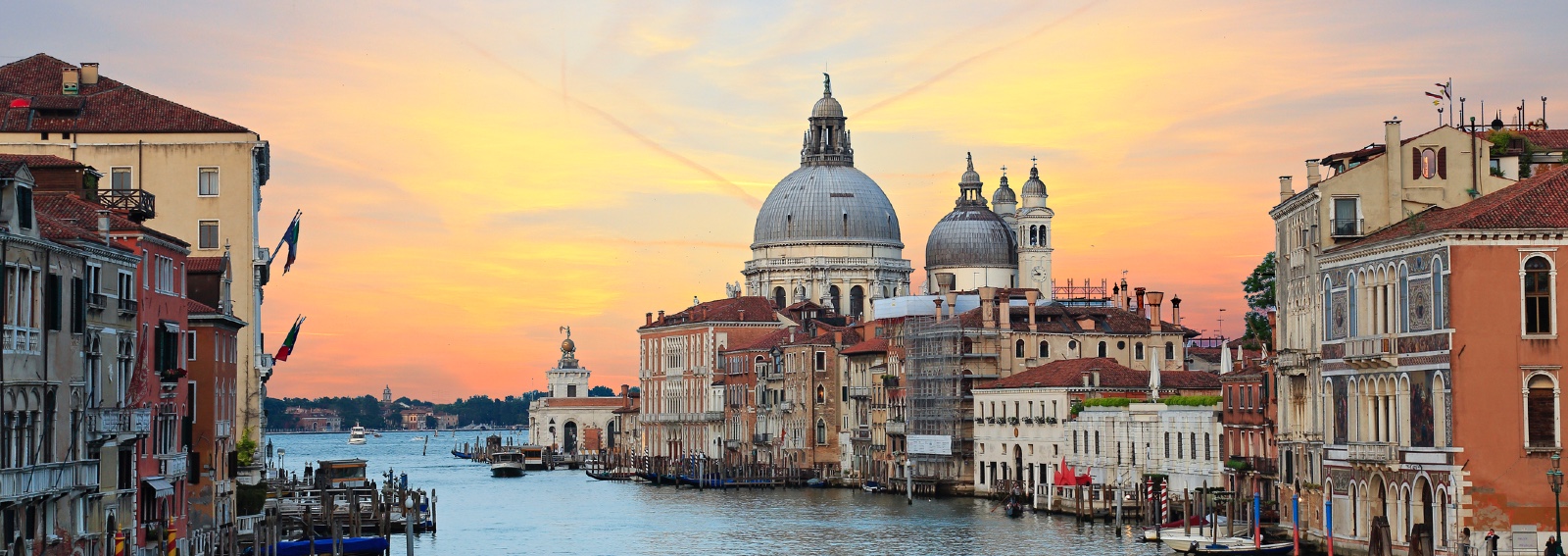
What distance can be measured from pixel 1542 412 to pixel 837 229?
88048 millimetres

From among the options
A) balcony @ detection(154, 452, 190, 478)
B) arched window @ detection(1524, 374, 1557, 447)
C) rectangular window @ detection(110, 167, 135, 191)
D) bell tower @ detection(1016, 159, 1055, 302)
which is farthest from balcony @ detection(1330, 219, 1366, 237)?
bell tower @ detection(1016, 159, 1055, 302)

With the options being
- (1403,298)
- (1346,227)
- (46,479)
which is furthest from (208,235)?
(1403,298)

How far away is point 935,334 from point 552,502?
1483 centimetres

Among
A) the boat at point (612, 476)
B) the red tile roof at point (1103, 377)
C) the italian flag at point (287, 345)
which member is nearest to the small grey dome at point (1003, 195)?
Answer: the boat at point (612, 476)

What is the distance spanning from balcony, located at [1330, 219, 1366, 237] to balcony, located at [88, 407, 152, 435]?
20067 millimetres

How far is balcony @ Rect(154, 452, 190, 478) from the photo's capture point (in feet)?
113

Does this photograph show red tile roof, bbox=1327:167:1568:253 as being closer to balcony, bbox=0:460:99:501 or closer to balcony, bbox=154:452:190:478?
balcony, bbox=154:452:190:478

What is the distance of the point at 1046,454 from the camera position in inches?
2640

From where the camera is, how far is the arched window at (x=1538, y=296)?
109ft

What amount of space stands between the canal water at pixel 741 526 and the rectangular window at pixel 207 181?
9247mm

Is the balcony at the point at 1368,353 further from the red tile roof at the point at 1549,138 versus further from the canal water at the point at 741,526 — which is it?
the canal water at the point at 741,526

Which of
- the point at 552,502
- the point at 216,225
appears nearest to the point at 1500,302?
the point at 216,225

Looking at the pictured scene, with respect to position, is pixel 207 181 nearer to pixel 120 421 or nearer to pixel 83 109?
→ pixel 83 109

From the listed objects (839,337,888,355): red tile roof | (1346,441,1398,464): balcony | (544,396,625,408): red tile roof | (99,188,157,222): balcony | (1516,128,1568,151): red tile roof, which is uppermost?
(1516,128,1568,151): red tile roof
